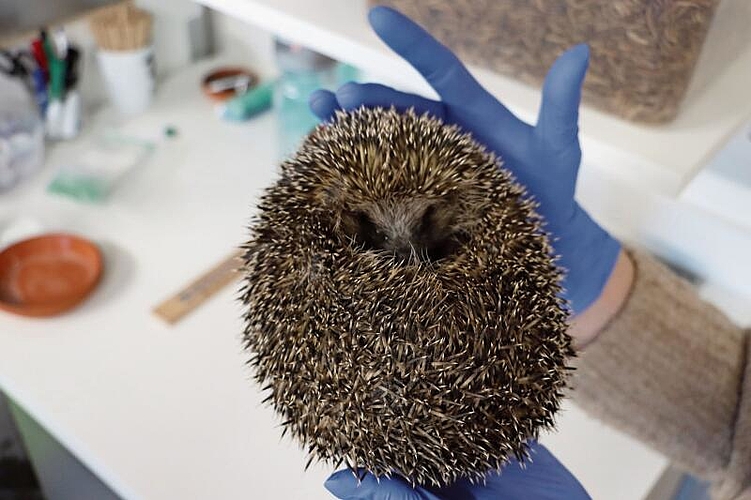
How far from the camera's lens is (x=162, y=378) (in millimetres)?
921

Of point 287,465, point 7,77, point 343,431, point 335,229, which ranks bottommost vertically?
point 287,465

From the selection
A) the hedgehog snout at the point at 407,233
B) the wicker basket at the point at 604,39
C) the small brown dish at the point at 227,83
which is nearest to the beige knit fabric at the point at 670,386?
the wicker basket at the point at 604,39

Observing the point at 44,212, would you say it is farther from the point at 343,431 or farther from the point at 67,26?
the point at 343,431

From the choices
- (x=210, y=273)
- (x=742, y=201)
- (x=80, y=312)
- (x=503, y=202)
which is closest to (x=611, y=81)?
(x=503, y=202)

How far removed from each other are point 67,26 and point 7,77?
191mm

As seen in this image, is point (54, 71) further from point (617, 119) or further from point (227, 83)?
point (617, 119)

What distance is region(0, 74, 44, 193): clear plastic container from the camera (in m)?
1.20

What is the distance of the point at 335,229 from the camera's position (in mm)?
502

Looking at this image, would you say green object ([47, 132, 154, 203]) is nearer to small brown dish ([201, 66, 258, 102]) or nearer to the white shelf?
small brown dish ([201, 66, 258, 102])

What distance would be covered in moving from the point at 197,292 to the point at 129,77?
60cm

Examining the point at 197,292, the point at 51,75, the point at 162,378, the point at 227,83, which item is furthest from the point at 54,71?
the point at 162,378

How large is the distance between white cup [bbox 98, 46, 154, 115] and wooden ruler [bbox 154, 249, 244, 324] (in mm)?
542

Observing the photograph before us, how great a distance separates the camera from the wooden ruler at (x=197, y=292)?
3.31 feet

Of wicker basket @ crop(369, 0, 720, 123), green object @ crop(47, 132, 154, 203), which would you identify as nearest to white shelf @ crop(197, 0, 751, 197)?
wicker basket @ crop(369, 0, 720, 123)
